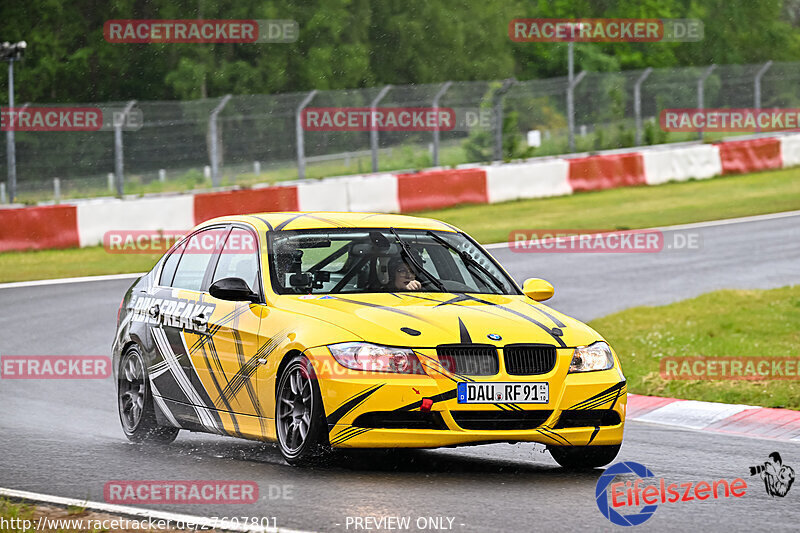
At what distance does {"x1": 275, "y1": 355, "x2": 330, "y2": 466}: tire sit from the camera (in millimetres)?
7418

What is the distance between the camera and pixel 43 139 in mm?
26781

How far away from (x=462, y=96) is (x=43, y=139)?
29.3ft

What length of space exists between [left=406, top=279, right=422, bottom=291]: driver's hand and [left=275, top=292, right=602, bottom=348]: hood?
10cm

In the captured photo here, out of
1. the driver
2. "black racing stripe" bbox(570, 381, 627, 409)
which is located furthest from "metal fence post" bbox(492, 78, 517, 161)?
"black racing stripe" bbox(570, 381, 627, 409)

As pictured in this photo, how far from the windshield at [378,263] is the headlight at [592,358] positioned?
3.53ft

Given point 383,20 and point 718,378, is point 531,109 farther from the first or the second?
point 383,20

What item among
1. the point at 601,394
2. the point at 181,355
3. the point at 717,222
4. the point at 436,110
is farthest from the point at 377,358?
the point at 436,110

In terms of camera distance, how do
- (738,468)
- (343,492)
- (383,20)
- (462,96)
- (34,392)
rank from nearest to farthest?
(343,492)
(738,468)
(34,392)
(462,96)
(383,20)

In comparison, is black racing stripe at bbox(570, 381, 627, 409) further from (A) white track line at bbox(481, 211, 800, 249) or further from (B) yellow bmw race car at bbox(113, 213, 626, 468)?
(A) white track line at bbox(481, 211, 800, 249)

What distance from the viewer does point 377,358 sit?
7379 millimetres

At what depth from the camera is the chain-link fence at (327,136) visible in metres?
26.5

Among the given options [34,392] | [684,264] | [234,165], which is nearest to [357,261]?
[34,392]

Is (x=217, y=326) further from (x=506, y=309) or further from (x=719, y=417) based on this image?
(x=719, y=417)

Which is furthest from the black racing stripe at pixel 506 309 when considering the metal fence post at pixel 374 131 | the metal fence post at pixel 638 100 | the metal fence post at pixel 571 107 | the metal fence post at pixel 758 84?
the metal fence post at pixel 758 84
